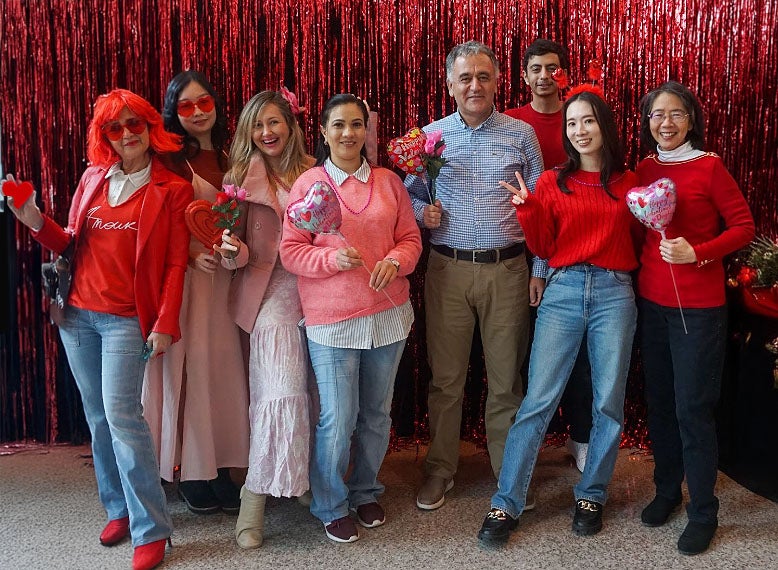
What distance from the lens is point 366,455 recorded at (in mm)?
2641

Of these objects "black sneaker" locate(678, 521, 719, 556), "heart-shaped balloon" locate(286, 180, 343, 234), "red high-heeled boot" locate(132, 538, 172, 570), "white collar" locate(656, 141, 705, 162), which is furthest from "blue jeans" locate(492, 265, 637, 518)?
"red high-heeled boot" locate(132, 538, 172, 570)

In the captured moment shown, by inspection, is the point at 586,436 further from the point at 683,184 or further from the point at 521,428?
the point at 683,184

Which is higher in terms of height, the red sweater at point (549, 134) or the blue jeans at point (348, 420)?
the red sweater at point (549, 134)

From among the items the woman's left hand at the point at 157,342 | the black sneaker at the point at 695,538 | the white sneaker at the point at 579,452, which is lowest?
the black sneaker at the point at 695,538

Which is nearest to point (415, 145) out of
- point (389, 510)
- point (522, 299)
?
point (522, 299)

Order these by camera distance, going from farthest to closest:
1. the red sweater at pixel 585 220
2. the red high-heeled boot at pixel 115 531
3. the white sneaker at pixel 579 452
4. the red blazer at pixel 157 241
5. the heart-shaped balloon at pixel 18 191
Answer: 1. the white sneaker at pixel 579 452
2. the red high-heeled boot at pixel 115 531
3. the red sweater at pixel 585 220
4. the red blazer at pixel 157 241
5. the heart-shaped balloon at pixel 18 191

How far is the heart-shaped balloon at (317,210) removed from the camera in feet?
7.33

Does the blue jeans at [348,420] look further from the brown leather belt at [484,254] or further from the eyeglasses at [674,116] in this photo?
the eyeglasses at [674,116]

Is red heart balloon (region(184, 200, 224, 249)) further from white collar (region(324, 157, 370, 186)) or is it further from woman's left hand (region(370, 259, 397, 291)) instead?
woman's left hand (region(370, 259, 397, 291))

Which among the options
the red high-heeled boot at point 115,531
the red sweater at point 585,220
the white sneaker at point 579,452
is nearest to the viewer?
the red sweater at point 585,220

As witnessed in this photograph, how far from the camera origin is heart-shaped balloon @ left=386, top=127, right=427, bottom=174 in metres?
2.56

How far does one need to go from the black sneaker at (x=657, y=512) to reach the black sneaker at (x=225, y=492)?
143 cm

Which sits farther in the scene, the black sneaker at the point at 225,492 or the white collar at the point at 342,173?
the black sneaker at the point at 225,492

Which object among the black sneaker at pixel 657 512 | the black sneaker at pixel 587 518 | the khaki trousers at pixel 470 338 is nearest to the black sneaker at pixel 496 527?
the black sneaker at pixel 587 518
